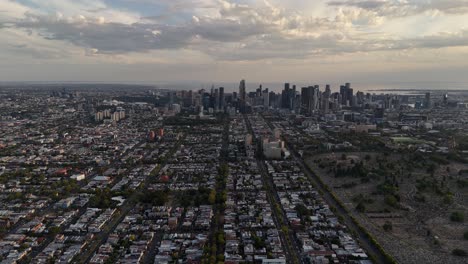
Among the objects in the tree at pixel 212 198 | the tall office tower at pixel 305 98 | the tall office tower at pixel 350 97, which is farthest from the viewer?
the tall office tower at pixel 350 97

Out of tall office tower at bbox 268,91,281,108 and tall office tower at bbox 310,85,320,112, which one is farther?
tall office tower at bbox 268,91,281,108

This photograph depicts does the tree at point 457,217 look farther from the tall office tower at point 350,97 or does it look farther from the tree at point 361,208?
the tall office tower at point 350,97

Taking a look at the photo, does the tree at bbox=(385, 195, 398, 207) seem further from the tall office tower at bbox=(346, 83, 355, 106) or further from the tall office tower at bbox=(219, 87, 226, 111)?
the tall office tower at bbox=(346, 83, 355, 106)

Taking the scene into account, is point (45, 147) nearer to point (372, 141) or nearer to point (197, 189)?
point (197, 189)

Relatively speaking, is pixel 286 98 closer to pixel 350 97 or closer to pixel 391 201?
pixel 350 97

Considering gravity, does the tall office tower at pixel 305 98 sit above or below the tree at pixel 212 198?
above

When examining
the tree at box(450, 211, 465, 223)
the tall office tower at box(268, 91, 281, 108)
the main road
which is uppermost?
the tall office tower at box(268, 91, 281, 108)

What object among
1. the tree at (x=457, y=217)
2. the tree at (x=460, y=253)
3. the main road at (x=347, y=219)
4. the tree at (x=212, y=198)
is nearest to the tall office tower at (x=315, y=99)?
the main road at (x=347, y=219)

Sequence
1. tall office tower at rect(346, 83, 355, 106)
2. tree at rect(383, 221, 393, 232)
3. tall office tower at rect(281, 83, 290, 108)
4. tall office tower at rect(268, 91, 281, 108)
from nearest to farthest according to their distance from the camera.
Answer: tree at rect(383, 221, 393, 232), tall office tower at rect(281, 83, 290, 108), tall office tower at rect(346, 83, 355, 106), tall office tower at rect(268, 91, 281, 108)

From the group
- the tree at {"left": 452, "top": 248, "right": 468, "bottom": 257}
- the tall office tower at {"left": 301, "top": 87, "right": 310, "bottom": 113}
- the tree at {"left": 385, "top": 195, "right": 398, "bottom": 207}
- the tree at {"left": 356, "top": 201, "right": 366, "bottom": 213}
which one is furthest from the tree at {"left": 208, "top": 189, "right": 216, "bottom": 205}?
the tall office tower at {"left": 301, "top": 87, "right": 310, "bottom": 113}

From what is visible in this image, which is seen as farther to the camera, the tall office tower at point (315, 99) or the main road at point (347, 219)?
the tall office tower at point (315, 99)

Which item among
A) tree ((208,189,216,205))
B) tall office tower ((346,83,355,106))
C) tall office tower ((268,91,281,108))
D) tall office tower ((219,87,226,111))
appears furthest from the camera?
tall office tower ((268,91,281,108))
